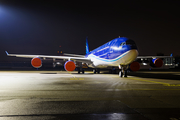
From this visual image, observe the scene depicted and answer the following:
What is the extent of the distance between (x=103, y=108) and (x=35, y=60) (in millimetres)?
22870

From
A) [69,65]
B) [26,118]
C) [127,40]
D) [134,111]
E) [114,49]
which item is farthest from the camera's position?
[69,65]

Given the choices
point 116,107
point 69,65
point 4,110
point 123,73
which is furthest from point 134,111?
point 69,65

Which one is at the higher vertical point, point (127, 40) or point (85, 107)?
point (127, 40)

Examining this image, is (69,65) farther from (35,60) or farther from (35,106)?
(35,106)

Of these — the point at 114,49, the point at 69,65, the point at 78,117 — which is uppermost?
the point at 114,49

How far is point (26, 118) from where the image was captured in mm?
4816

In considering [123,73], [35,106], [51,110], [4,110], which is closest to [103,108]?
[51,110]

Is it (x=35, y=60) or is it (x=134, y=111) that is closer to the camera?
(x=134, y=111)

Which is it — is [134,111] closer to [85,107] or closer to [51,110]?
[85,107]

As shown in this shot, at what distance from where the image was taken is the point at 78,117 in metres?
4.91

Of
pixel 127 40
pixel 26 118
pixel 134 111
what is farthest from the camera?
pixel 127 40

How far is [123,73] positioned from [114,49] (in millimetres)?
2851

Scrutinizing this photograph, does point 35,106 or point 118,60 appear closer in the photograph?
point 35,106

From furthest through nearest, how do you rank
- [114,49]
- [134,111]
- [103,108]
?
[114,49] < [103,108] < [134,111]
